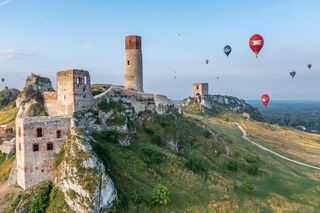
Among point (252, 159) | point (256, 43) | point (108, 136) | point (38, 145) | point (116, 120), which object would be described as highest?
point (256, 43)

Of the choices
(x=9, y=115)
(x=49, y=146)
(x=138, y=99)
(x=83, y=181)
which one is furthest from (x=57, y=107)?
(x=9, y=115)

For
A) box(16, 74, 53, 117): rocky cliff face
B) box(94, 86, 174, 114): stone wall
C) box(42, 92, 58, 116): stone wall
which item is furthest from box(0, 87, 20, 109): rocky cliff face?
box(94, 86, 174, 114): stone wall

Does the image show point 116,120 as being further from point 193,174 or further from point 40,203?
point 40,203

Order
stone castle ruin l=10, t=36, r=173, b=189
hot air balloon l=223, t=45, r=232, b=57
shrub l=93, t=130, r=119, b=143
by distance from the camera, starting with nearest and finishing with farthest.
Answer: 1. stone castle ruin l=10, t=36, r=173, b=189
2. shrub l=93, t=130, r=119, b=143
3. hot air balloon l=223, t=45, r=232, b=57

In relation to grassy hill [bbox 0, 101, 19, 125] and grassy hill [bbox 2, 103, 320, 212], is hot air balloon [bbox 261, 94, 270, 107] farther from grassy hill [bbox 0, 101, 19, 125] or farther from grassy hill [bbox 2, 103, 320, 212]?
grassy hill [bbox 0, 101, 19, 125]

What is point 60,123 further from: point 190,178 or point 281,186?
point 281,186

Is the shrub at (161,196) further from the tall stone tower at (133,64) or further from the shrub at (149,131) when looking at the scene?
the tall stone tower at (133,64)

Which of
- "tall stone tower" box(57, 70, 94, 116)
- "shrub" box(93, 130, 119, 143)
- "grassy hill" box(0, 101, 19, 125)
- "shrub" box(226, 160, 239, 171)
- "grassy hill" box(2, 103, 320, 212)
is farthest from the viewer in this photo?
"grassy hill" box(0, 101, 19, 125)

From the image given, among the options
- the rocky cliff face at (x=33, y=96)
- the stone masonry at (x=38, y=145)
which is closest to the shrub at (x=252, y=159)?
the stone masonry at (x=38, y=145)
